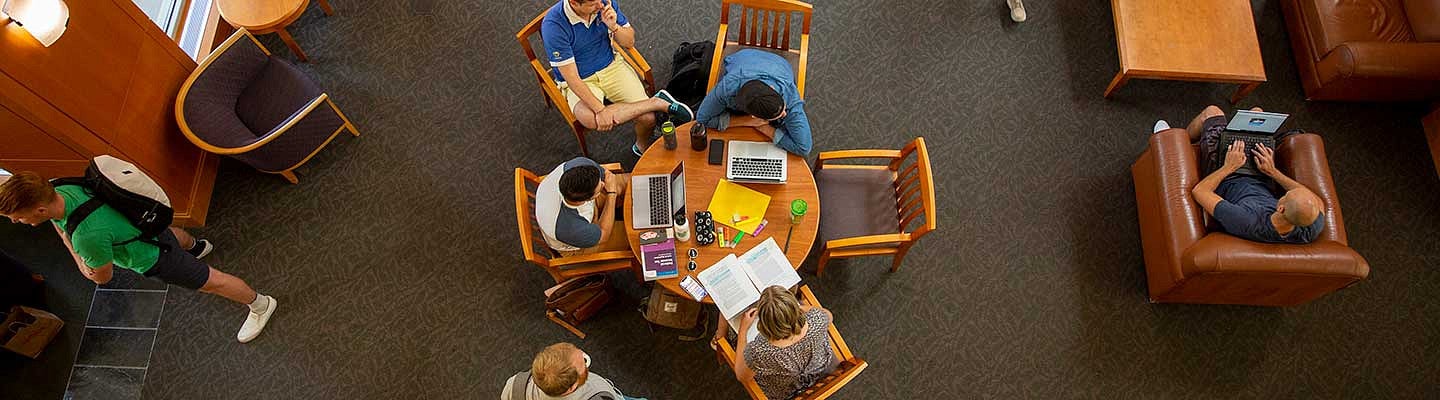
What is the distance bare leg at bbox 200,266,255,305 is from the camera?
3662mm

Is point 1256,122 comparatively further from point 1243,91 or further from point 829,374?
point 829,374

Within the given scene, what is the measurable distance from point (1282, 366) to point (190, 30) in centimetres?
662

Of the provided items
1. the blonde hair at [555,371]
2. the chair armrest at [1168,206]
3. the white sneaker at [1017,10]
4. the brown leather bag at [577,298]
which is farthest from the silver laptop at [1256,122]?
the blonde hair at [555,371]

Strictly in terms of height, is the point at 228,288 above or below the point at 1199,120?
below

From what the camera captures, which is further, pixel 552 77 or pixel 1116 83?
pixel 1116 83

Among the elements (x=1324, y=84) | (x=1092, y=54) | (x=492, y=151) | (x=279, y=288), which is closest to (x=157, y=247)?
(x=279, y=288)

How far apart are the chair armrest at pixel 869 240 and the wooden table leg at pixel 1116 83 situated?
201 cm

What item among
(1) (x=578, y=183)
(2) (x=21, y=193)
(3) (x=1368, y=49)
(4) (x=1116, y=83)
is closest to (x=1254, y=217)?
(4) (x=1116, y=83)

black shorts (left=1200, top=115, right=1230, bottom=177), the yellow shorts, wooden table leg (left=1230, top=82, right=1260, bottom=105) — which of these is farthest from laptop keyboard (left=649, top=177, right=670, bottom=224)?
wooden table leg (left=1230, top=82, right=1260, bottom=105)

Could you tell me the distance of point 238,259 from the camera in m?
4.18

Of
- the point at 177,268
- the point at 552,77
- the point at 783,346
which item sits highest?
the point at 552,77

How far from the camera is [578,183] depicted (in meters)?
3.00

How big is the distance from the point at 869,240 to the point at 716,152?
2.75 ft

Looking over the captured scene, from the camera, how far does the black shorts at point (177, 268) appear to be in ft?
11.1
